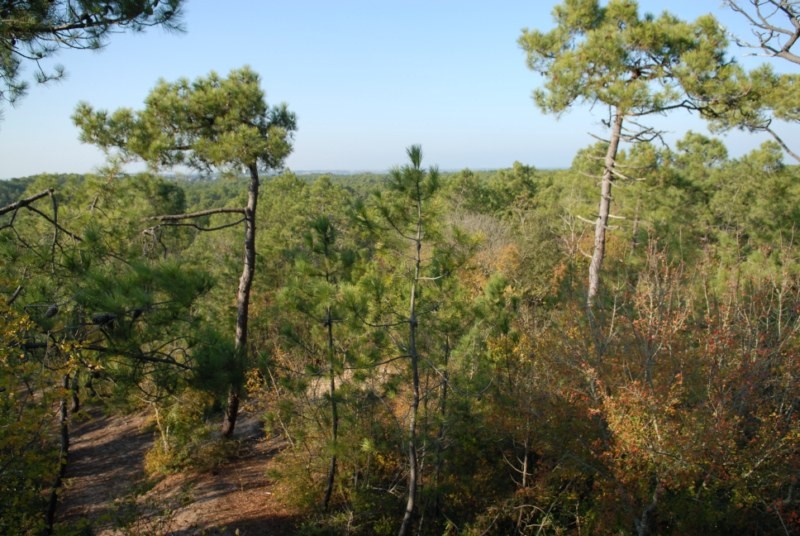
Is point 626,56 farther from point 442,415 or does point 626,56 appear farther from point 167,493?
point 167,493

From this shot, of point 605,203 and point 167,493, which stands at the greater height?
point 605,203

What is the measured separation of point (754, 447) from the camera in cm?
547

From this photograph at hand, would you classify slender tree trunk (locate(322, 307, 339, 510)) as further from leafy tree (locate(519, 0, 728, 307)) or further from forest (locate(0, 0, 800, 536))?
leafy tree (locate(519, 0, 728, 307))

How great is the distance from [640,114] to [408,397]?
23.3ft

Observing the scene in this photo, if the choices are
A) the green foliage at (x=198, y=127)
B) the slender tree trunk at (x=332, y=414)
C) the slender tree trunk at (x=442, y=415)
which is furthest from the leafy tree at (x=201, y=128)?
the slender tree trunk at (x=442, y=415)

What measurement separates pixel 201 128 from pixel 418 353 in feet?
17.6

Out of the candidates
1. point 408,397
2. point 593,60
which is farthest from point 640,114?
point 408,397

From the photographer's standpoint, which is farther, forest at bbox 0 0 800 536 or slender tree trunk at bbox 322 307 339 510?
slender tree trunk at bbox 322 307 339 510

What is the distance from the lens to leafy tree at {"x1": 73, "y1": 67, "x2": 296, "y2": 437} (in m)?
7.54

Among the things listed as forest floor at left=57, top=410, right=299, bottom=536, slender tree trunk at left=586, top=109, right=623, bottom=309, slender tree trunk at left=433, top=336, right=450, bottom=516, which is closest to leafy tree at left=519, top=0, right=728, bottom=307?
slender tree trunk at left=586, top=109, right=623, bottom=309

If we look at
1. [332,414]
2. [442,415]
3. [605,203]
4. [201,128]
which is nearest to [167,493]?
[332,414]

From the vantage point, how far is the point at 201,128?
8.11 m

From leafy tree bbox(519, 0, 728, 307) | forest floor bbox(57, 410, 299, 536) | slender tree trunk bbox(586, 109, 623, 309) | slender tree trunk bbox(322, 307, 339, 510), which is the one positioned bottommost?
forest floor bbox(57, 410, 299, 536)

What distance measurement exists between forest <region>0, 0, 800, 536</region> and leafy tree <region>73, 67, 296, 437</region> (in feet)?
0.13
